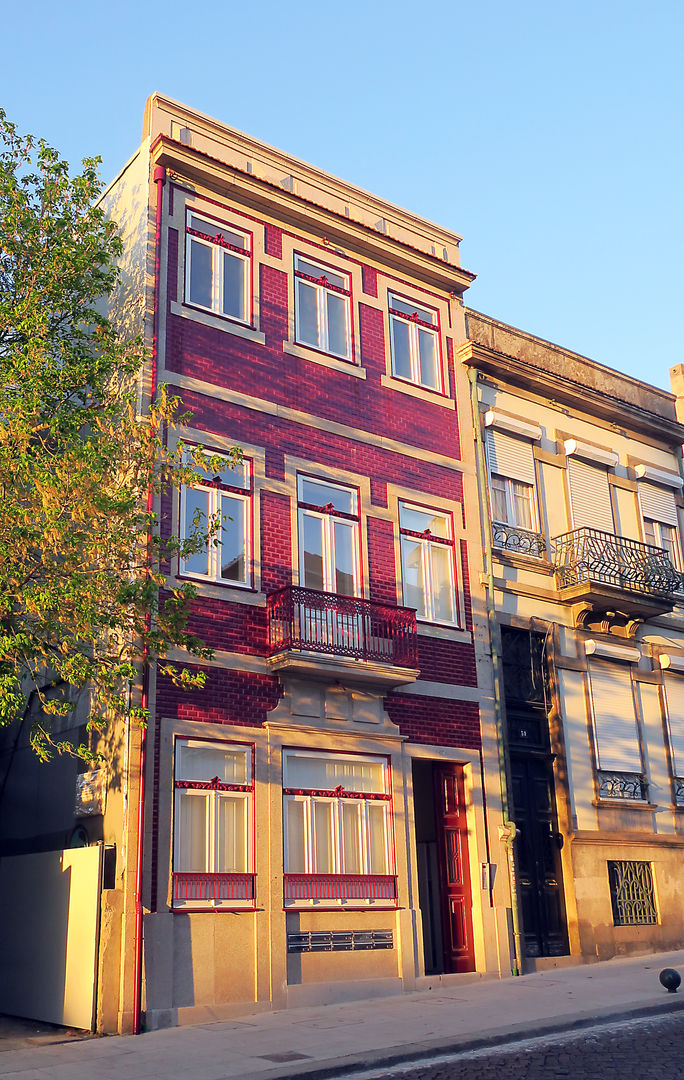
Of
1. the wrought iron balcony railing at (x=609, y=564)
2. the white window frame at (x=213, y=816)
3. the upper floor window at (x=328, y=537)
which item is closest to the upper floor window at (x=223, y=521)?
the upper floor window at (x=328, y=537)

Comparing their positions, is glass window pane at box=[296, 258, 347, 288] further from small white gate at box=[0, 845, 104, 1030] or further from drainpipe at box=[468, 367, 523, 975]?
small white gate at box=[0, 845, 104, 1030]

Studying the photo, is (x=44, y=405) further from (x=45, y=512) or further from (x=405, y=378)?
(x=405, y=378)

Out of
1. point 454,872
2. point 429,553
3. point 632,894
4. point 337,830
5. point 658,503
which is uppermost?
point 658,503

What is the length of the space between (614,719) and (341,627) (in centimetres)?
720

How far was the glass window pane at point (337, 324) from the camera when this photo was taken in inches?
773

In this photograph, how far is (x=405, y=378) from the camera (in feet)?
67.1

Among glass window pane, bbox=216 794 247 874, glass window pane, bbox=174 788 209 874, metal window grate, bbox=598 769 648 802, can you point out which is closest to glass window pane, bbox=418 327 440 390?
metal window grate, bbox=598 769 648 802

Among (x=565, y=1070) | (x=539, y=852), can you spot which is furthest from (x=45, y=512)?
(x=539, y=852)

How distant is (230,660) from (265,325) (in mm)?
6186

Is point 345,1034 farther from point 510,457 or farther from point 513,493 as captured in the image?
point 510,457

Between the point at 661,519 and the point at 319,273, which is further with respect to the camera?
the point at 661,519

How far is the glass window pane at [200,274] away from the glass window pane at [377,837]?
886 centimetres

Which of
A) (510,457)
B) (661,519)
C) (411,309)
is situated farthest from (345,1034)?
(661,519)

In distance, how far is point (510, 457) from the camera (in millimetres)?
21469
